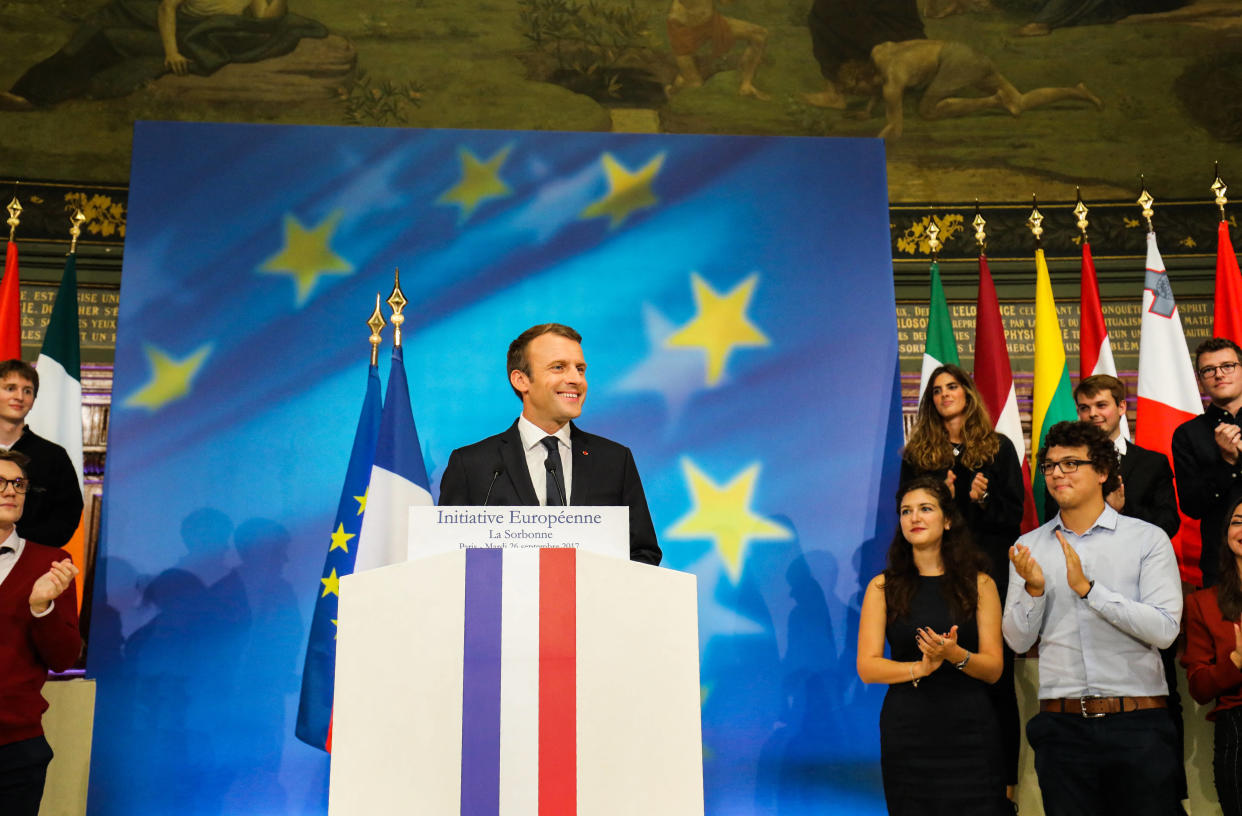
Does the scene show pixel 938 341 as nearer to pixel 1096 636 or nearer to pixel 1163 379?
pixel 1163 379

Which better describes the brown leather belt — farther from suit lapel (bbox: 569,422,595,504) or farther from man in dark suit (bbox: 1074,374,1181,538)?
suit lapel (bbox: 569,422,595,504)

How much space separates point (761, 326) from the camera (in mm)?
5023

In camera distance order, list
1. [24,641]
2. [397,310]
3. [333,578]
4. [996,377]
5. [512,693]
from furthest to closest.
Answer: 1. [996,377]
2. [397,310]
3. [333,578]
4. [24,641]
5. [512,693]

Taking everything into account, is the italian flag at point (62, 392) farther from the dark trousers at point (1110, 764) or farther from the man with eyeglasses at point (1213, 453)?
the man with eyeglasses at point (1213, 453)

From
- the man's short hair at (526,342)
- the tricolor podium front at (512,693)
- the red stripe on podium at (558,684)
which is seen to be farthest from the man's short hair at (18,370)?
the red stripe on podium at (558,684)

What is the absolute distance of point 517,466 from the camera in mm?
3279

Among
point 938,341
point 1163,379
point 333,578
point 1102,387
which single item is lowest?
point 333,578

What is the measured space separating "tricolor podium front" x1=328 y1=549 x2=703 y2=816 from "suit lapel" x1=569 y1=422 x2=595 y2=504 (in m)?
1.02

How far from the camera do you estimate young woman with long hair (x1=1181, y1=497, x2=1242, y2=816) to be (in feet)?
10.6

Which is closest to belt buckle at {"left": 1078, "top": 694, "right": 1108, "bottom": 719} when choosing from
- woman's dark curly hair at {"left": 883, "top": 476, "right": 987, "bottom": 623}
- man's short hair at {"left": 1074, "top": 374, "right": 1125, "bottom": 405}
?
woman's dark curly hair at {"left": 883, "top": 476, "right": 987, "bottom": 623}

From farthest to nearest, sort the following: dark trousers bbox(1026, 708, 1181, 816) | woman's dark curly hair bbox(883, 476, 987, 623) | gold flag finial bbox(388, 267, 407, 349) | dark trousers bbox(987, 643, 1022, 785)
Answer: gold flag finial bbox(388, 267, 407, 349), dark trousers bbox(987, 643, 1022, 785), woman's dark curly hair bbox(883, 476, 987, 623), dark trousers bbox(1026, 708, 1181, 816)

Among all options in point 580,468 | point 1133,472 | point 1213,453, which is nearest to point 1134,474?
point 1133,472

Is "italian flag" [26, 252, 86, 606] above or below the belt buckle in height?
above

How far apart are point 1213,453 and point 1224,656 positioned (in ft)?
3.22
